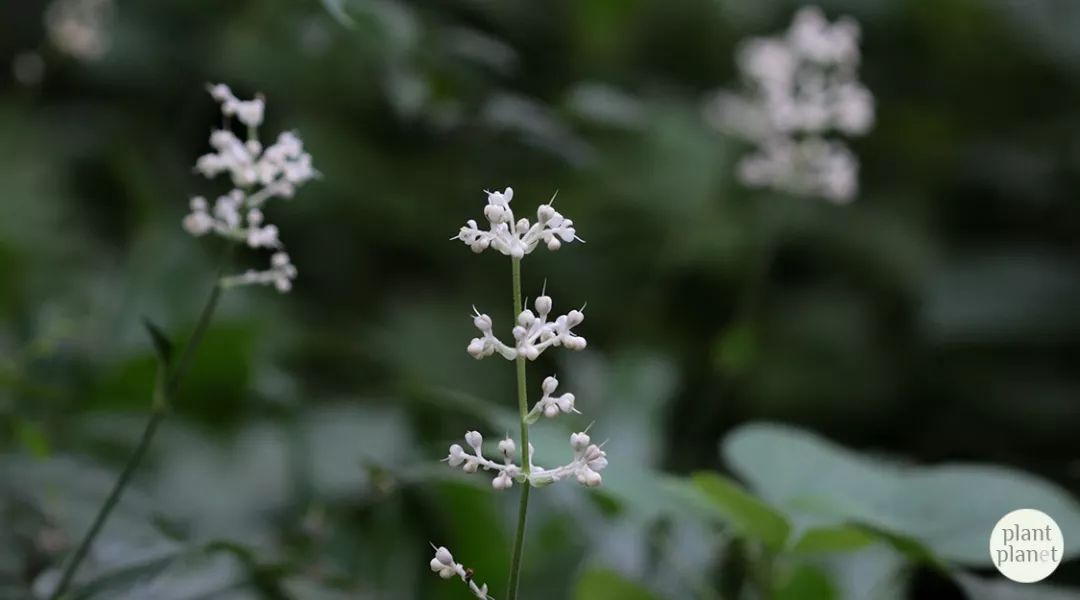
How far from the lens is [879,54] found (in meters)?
3.56

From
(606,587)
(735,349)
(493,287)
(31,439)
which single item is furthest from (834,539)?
(493,287)

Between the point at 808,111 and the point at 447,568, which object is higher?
the point at 808,111

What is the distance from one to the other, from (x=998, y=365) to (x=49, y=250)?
247 centimetres

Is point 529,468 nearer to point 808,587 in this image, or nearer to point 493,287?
point 808,587

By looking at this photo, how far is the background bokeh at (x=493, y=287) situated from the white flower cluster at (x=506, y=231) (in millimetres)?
321

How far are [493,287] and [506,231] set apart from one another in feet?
6.42

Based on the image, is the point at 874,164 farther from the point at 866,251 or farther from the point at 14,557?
the point at 14,557

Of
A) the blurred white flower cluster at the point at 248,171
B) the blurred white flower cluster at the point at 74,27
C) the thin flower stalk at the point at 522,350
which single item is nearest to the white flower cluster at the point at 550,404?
the thin flower stalk at the point at 522,350

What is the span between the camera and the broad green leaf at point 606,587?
1302mm

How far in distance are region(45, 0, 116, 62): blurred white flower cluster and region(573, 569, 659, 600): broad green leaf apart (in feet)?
4.32

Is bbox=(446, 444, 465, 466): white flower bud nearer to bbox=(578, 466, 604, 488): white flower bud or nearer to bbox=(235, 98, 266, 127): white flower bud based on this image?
bbox=(578, 466, 604, 488): white flower bud

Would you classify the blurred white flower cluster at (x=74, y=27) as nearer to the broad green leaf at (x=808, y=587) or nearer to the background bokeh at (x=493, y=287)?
the background bokeh at (x=493, y=287)

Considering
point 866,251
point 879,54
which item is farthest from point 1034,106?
point 866,251

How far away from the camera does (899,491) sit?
1.46 m
